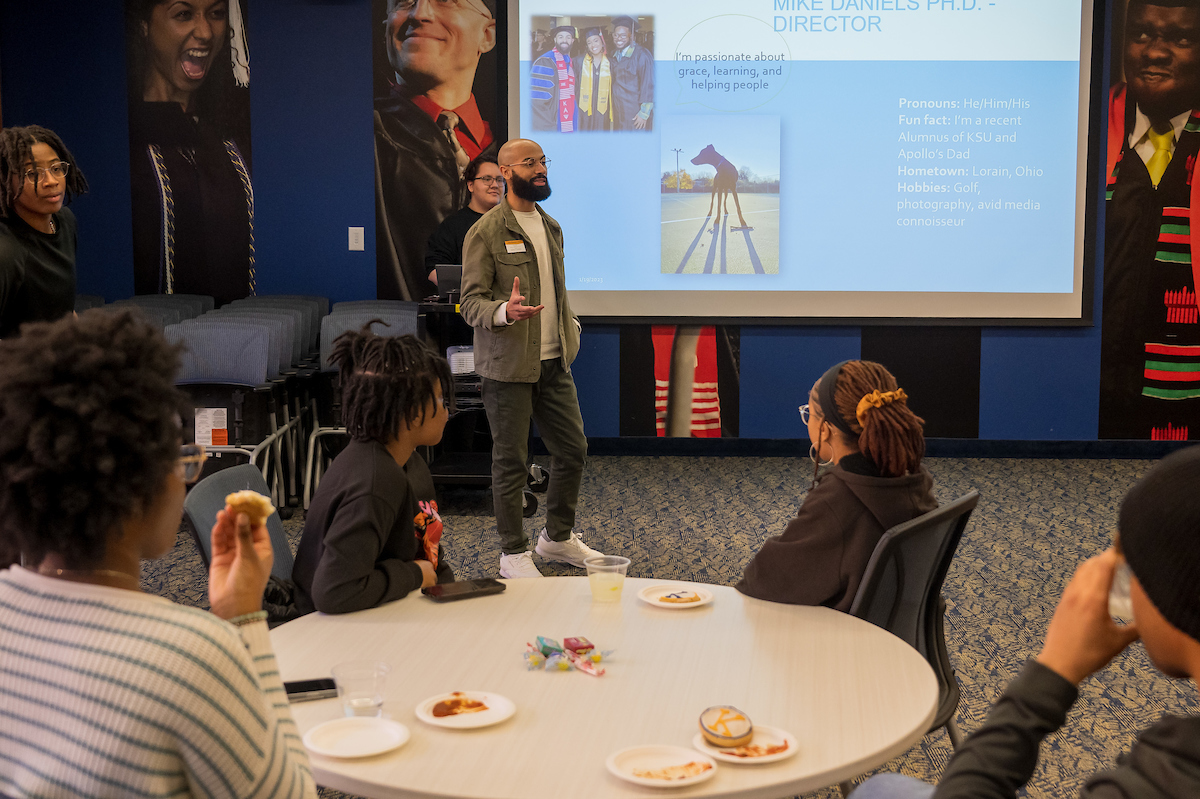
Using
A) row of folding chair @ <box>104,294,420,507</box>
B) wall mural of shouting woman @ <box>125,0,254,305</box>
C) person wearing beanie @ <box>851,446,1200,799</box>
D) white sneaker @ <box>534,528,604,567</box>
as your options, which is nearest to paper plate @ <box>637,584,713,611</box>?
person wearing beanie @ <box>851,446,1200,799</box>

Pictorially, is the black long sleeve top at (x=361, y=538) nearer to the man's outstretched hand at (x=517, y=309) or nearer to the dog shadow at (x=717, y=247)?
the man's outstretched hand at (x=517, y=309)

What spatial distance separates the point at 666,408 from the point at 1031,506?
2.19m

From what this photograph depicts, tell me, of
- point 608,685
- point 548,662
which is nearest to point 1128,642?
point 608,685

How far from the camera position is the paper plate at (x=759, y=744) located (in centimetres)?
126

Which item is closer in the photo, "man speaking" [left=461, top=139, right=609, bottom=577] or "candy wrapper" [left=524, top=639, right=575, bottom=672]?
"candy wrapper" [left=524, top=639, right=575, bottom=672]

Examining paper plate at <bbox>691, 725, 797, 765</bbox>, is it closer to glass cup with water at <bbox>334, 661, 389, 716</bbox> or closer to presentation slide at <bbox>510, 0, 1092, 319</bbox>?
glass cup with water at <bbox>334, 661, 389, 716</bbox>

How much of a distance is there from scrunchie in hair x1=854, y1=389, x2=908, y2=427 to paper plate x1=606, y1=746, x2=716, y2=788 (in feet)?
3.27

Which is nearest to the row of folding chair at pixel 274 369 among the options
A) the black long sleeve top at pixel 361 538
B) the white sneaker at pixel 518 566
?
the white sneaker at pixel 518 566

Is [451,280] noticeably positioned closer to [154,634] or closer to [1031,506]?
[1031,506]

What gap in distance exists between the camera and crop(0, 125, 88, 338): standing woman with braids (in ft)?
9.28

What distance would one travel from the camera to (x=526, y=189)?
404 cm

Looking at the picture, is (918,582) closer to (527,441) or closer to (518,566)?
(518,566)

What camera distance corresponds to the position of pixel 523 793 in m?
1.20

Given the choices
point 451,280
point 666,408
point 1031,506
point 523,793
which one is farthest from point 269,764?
point 666,408
